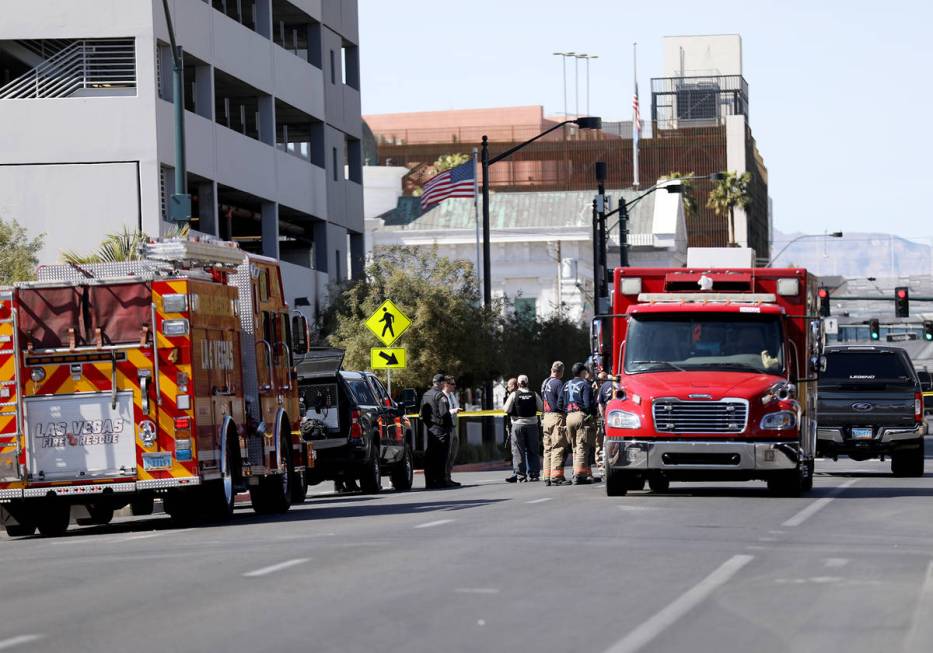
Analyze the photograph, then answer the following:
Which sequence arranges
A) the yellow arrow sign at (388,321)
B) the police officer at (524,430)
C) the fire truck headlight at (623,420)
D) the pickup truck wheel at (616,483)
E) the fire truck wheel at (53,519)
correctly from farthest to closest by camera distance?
the yellow arrow sign at (388,321) < the police officer at (524,430) < the pickup truck wheel at (616,483) < the fire truck headlight at (623,420) < the fire truck wheel at (53,519)

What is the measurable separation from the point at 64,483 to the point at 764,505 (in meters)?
7.92

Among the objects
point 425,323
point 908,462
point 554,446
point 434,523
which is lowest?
point 908,462

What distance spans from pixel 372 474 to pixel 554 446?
292cm

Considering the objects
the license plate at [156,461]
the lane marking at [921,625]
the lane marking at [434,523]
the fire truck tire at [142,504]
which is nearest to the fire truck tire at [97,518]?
the fire truck tire at [142,504]

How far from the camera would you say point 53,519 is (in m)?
21.7

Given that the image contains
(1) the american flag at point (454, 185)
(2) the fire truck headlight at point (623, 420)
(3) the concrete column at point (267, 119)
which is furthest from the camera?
(1) the american flag at point (454, 185)

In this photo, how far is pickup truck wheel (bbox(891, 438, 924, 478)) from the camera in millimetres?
30344

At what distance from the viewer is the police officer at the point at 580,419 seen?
92.8 feet

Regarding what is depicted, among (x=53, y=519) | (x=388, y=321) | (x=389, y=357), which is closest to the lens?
(x=53, y=519)

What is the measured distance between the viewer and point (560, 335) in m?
61.5

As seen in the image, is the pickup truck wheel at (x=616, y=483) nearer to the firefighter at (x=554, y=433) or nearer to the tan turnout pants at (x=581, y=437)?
the tan turnout pants at (x=581, y=437)

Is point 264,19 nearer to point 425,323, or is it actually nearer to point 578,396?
point 425,323

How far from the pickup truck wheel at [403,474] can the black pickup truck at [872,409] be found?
686cm

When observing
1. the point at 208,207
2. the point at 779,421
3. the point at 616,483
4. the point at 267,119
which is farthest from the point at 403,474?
the point at 267,119
